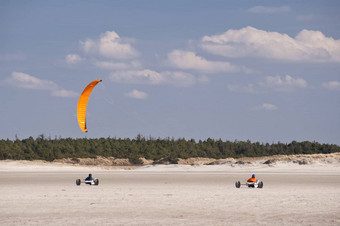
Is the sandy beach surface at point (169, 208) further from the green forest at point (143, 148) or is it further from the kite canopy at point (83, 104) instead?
the green forest at point (143, 148)

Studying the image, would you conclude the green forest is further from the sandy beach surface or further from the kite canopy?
the sandy beach surface

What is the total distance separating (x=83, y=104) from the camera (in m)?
41.9

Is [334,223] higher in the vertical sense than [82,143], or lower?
lower

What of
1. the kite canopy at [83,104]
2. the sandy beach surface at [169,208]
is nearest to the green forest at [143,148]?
the kite canopy at [83,104]

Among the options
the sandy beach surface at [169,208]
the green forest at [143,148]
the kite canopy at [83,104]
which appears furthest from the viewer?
the green forest at [143,148]

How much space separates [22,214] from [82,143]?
5619cm

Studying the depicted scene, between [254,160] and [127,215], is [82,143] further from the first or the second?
[127,215]

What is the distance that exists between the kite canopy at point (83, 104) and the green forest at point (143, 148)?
22.3 m

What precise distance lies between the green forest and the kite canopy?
22.3 m

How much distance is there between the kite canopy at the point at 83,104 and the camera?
4153 centimetres

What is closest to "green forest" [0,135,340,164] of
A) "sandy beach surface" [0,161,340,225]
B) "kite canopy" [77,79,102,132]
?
"kite canopy" [77,79,102,132]

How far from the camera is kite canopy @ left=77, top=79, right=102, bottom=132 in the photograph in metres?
41.5

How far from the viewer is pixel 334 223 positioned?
14.9m

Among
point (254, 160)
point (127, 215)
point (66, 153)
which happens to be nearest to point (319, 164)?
point (254, 160)
